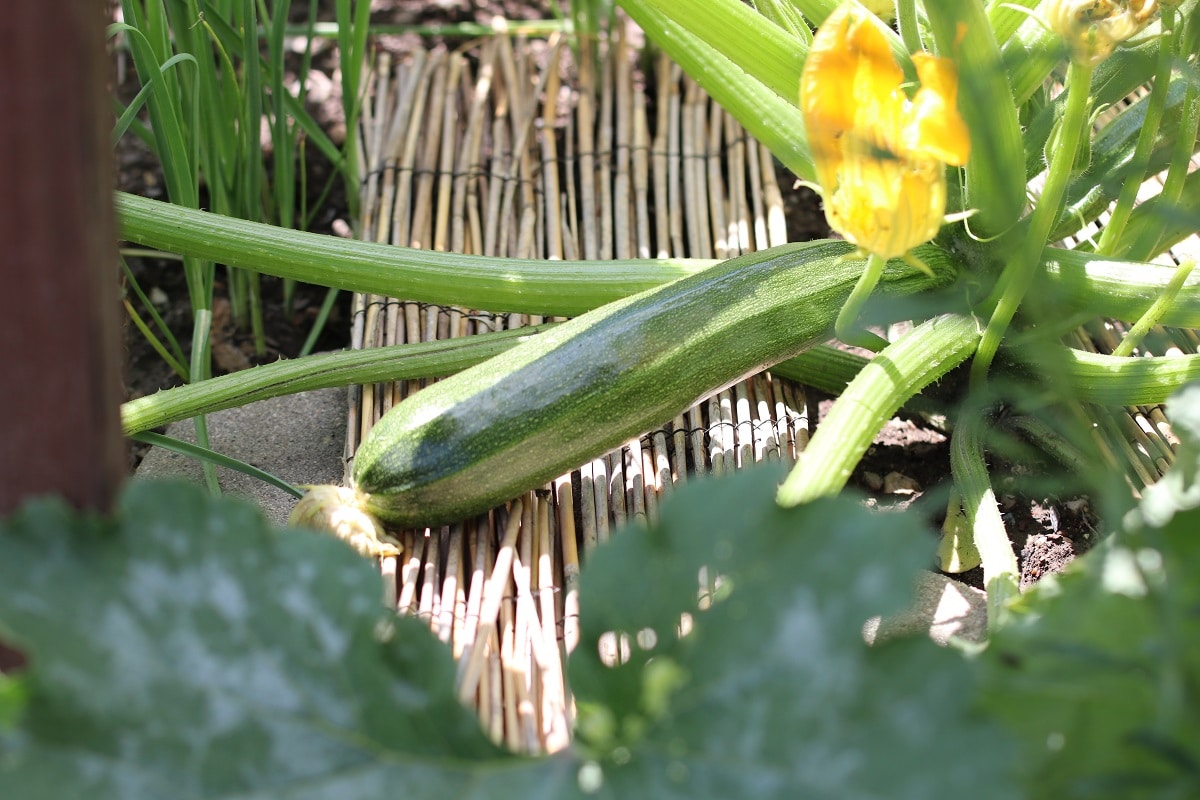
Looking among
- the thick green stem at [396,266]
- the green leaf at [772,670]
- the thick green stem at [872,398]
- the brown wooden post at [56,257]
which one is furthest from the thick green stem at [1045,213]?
the brown wooden post at [56,257]

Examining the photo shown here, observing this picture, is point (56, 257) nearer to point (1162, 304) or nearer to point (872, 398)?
point (872, 398)

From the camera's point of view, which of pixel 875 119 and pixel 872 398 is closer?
pixel 875 119

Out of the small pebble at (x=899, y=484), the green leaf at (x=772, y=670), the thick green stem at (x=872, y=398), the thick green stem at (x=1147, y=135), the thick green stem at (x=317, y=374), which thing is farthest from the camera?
the small pebble at (x=899, y=484)

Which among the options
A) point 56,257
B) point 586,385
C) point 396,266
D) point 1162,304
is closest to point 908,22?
point 1162,304

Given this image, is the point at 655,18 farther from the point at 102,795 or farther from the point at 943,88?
the point at 102,795

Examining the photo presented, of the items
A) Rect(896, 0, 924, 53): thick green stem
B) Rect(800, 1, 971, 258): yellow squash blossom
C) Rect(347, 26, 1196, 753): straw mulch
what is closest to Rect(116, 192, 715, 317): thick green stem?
Rect(347, 26, 1196, 753): straw mulch

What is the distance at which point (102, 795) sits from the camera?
71 centimetres

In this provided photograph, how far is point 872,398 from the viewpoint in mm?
1305

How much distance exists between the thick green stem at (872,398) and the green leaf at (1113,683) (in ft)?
1.16

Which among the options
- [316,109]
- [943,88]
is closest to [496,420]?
[943,88]

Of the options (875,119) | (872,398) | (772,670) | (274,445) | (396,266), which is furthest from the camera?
(274,445)

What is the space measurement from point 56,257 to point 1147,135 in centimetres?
122

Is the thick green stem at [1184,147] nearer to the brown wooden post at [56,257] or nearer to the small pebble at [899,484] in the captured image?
the small pebble at [899,484]

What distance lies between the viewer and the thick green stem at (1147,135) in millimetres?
1316
